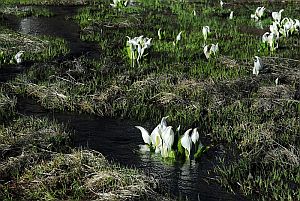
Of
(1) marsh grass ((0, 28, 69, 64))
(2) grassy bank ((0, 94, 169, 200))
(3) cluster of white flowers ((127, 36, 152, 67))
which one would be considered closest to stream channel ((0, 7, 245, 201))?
(2) grassy bank ((0, 94, 169, 200))

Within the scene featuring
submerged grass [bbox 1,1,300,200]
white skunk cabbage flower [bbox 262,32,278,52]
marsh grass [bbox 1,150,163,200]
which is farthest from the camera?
white skunk cabbage flower [bbox 262,32,278,52]

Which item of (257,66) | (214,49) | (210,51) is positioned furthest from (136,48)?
(257,66)

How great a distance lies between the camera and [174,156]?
6.48 metres

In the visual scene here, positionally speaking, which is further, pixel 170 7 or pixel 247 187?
pixel 170 7

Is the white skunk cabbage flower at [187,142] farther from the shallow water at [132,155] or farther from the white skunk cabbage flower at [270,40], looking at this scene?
the white skunk cabbage flower at [270,40]

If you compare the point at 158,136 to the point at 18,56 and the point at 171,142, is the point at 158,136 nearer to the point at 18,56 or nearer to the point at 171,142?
the point at 171,142

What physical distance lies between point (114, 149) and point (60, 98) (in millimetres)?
2145

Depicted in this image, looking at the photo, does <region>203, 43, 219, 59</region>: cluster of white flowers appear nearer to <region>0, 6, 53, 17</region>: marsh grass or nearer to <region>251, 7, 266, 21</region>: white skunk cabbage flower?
<region>251, 7, 266, 21</region>: white skunk cabbage flower

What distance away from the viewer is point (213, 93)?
29.3ft

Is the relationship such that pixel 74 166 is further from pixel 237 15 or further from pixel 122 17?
pixel 237 15

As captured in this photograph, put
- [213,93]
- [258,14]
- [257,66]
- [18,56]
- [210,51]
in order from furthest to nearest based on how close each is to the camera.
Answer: [258,14]
[210,51]
[18,56]
[257,66]
[213,93]

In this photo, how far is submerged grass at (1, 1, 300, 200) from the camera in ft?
20.2

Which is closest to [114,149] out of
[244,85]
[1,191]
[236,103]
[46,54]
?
[1,191]

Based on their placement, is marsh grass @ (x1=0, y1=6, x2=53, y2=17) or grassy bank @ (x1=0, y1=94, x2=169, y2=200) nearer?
grassy bank @ (x1=0, y1=94, x2=169, y2=200)
